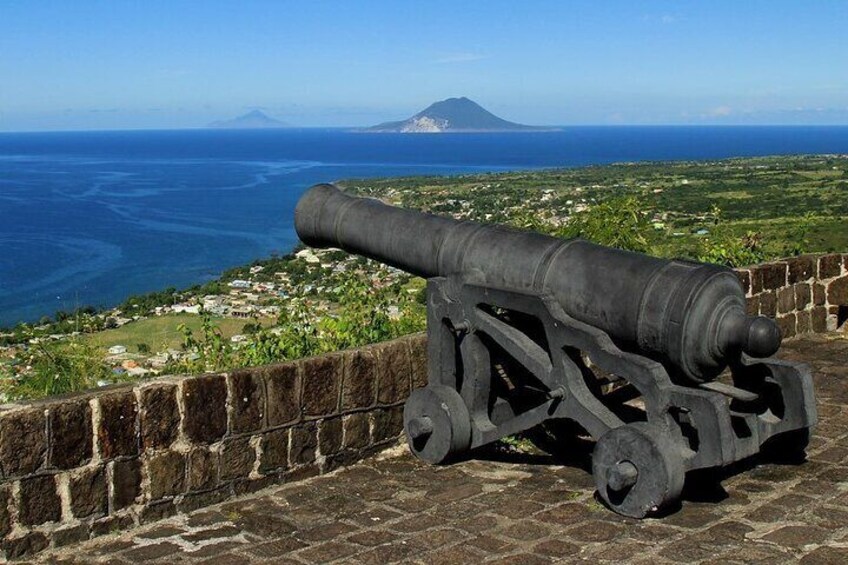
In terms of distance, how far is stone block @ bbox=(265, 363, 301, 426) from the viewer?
4.90 m

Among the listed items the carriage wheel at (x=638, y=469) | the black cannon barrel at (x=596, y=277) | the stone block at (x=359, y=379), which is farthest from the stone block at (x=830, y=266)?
the carriage wheel at (x=638, y=469)

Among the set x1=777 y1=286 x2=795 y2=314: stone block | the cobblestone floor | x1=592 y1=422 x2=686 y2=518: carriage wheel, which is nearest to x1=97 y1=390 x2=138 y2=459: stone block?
the cobblestone floor

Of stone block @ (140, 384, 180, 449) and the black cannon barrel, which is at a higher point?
the black cannon barrel

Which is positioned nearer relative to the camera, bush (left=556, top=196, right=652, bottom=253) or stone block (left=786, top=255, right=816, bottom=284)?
bush (left=556, top=196, right=652, bottom=253)

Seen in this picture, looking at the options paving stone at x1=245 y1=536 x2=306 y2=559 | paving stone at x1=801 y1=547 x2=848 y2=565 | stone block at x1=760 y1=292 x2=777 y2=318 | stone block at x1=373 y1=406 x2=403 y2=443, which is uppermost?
stone block at x1=760 y1=292 x2=777 y2=318

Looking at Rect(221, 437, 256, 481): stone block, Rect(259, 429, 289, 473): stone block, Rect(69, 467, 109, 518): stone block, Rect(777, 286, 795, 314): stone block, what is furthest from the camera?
Rect(777, 286, 795, 314): stone block

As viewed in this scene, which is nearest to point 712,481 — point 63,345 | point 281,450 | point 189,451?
point 281,450

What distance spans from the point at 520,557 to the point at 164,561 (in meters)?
1.35

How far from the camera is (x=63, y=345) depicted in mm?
5844

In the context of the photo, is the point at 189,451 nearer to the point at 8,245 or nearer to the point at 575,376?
the point at 575,376

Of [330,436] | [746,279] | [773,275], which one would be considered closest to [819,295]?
[773,275]

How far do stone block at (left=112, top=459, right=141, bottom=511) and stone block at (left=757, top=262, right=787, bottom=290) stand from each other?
5.34m

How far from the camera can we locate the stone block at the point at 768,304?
809 centimetres

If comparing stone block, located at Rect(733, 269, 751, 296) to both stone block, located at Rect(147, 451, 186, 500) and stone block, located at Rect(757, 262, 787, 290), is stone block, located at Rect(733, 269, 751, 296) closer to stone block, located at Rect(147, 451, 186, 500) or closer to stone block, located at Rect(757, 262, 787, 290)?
stone block, located at Rect(757, 262, 787, 290)
